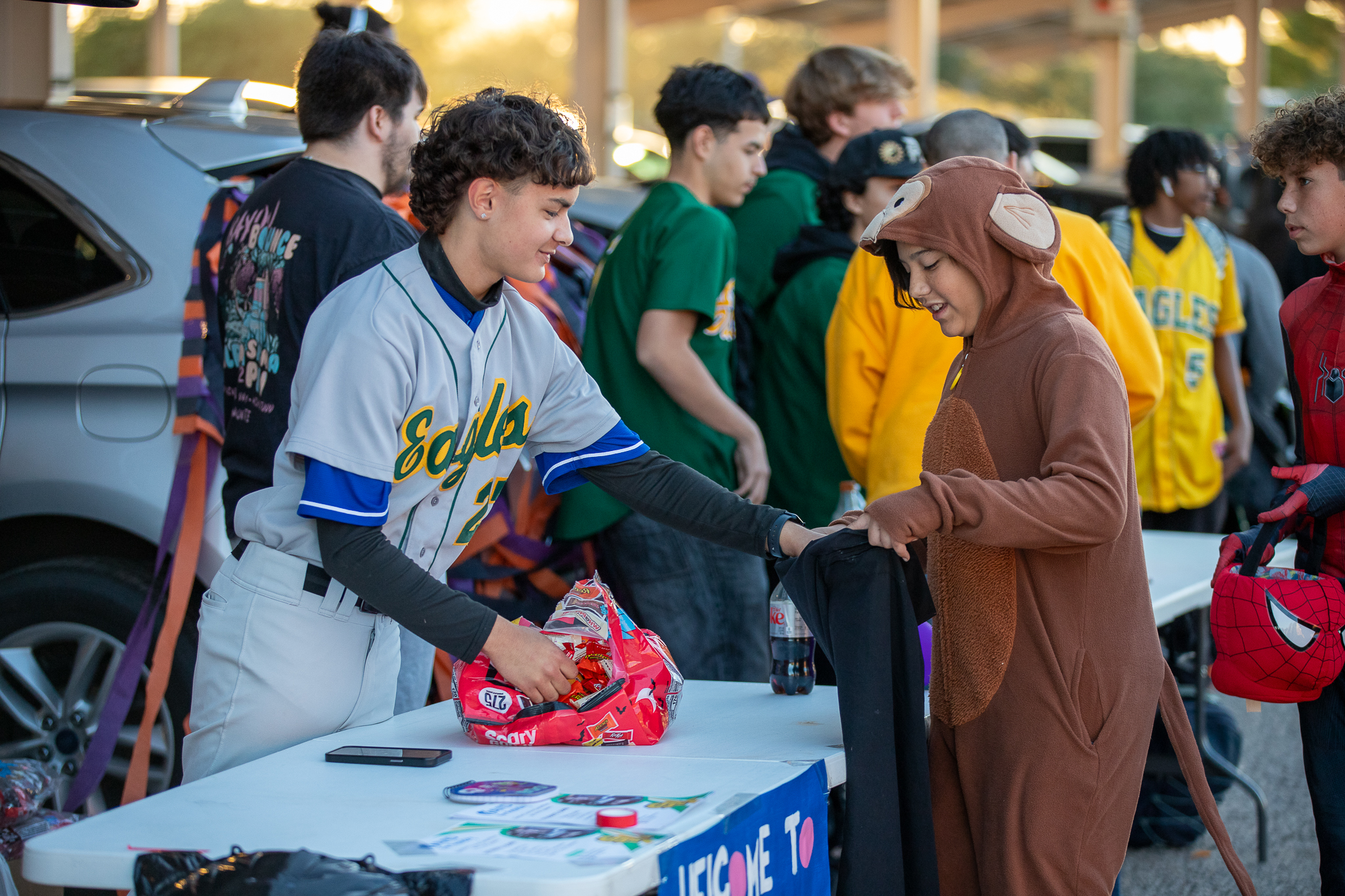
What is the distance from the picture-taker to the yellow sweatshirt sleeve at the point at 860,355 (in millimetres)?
3410

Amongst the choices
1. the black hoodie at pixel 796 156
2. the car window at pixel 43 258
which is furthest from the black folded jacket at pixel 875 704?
the black hoodie at pixel 796 156

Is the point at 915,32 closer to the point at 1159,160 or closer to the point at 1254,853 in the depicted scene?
the point at 1159,160

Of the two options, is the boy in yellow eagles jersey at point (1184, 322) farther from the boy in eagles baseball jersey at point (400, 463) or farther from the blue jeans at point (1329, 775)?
the boy in eagles baseball jersey at point (400, 463)

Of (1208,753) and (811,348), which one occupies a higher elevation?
(811,348)

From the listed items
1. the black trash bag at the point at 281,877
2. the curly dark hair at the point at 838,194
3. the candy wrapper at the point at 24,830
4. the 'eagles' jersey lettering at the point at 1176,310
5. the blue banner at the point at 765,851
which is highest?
the curly dark hair at the point at 838,194

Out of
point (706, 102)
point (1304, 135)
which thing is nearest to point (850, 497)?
point (706, 102)

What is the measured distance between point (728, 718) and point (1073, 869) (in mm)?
635

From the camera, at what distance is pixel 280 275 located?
Answer: 287 centimetres

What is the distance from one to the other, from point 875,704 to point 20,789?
192 cm

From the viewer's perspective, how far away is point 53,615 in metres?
3.49

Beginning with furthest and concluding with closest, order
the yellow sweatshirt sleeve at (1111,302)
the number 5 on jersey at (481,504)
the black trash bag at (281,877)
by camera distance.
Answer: the yellow sweatshirt sleeve at (1111,302) < the number 5 on jersey at (481,504) < the black trash bag at (281,877)

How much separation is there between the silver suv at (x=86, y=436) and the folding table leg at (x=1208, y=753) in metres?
2.89

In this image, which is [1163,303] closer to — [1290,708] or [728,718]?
[1290,708]

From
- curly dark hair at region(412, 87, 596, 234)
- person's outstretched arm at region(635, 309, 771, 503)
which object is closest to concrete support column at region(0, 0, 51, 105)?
person's outstretched arm at region(635, 309, 771, 503)
